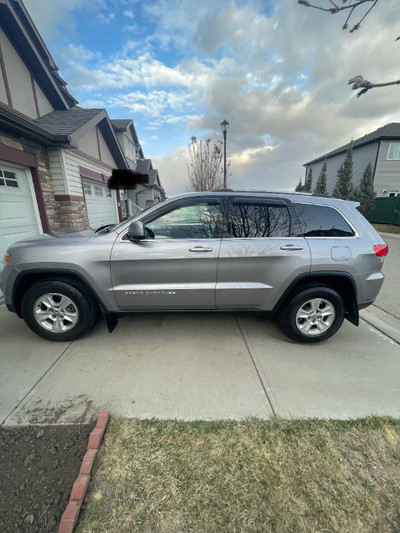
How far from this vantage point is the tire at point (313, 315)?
2.89 meters

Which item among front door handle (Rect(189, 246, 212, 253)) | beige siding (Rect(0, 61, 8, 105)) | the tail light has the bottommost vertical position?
the tail light

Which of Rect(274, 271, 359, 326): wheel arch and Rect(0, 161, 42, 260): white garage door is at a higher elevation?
Rect(0, 161, 42, 260): white garage door

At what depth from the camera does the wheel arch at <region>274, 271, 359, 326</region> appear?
2.82 m

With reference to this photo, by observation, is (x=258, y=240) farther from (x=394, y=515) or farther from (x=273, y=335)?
(x=394, y=515)

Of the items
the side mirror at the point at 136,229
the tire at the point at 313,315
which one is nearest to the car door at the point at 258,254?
the tire at the point at 313,315

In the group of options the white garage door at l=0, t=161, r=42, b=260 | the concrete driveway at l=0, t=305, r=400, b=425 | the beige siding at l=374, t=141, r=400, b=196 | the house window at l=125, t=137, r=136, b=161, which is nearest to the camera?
the concrete driveway at l=0, t=305, r=400, b=425

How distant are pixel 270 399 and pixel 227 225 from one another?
186 centimetres

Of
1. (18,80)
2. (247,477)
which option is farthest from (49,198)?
(247,477)

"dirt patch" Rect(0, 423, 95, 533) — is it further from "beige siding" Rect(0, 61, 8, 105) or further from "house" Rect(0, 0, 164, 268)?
"beige siding" Rect(0, 61, 8, 105)

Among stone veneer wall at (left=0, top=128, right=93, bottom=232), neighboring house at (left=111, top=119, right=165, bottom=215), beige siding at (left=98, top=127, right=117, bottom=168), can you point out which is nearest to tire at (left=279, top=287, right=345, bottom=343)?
stone veneer wall at (left=0, top=128, right=93, bottom=232)

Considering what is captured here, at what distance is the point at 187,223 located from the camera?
292 centimetres

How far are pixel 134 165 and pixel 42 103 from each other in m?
10.9

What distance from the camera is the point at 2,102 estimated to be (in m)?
5.22

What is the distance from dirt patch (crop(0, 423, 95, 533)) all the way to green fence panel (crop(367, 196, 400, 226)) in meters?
21.8
